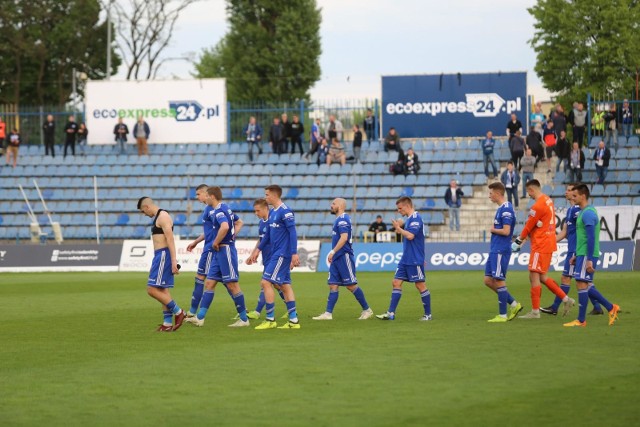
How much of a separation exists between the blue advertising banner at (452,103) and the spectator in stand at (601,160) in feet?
20.5

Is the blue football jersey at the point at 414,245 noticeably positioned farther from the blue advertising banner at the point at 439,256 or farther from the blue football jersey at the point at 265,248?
the blue advertising banner at the point at 439,256

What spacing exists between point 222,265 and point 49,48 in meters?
58.8

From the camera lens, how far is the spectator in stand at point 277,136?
44969mm

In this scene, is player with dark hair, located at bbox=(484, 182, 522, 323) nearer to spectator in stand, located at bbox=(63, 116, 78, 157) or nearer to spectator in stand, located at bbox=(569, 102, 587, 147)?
spectator in stand, located at bbox=(569, 102, 587, 147)

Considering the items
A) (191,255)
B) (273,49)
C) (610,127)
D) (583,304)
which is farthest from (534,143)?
(273,49)

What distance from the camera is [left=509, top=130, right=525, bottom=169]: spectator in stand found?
40.6 meters

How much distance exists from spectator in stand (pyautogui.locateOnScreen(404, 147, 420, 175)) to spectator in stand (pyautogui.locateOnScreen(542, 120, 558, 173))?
4694 millimetres

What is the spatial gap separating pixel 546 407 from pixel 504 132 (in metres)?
36.4

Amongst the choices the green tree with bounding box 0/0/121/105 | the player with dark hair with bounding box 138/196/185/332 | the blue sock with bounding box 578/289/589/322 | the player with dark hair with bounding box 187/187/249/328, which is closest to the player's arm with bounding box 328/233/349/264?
the player with dark hair with bounding box 187/187/249/328

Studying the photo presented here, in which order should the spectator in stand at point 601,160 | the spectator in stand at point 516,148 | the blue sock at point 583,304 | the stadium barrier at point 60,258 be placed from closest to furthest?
the blue sock at point 583,304 < the stadium barrier at point 60,258 < the spectator in stand at point 601,160 < the spectator in stand at point 516,148

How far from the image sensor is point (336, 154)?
44.0 metres

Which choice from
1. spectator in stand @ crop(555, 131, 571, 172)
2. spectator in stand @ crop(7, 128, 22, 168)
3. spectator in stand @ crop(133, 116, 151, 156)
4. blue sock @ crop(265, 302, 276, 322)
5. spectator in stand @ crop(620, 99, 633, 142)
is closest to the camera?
blue sock @ crop(265, 302, 276, 322)

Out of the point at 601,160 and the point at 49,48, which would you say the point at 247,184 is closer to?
the point at 601,160

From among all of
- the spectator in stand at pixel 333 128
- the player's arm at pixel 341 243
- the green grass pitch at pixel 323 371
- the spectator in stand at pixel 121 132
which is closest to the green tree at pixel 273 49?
the spectator in stand at pixel 121 132
